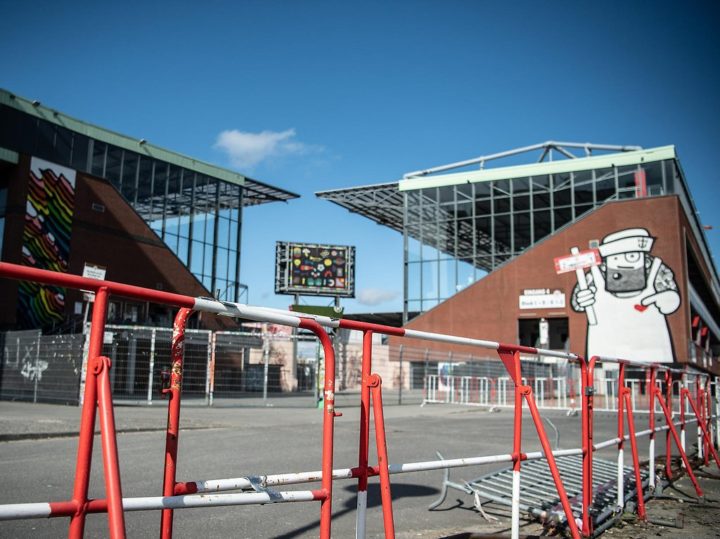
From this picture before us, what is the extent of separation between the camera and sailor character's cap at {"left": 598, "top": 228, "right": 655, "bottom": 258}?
116 ft

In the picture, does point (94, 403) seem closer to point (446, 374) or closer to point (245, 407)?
point (245, 407)

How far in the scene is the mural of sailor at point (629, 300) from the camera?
112 ft

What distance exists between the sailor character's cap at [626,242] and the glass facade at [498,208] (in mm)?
3202

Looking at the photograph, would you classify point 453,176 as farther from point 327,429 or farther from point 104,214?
point 327,429

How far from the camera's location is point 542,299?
126 feet

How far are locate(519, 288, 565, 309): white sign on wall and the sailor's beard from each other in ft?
9.40

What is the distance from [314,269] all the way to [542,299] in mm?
14572

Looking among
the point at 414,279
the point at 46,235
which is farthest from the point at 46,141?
the point at 414,279

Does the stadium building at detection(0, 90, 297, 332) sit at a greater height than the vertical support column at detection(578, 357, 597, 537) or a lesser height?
greater

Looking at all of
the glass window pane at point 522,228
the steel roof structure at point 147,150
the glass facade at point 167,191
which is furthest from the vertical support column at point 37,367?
the glass window pane at point 522,228

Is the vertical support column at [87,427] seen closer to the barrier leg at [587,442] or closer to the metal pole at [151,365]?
the barrier leg at [587,442]

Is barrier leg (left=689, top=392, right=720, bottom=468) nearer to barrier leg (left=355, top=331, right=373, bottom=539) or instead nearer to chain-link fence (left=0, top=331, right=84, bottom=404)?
barrier leg (left=355, top=331, right=373, bottom=539)

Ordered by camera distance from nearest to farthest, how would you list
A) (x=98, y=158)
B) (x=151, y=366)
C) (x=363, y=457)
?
(x=363, y=457) → (x=151, y=366) → (x=98, y=158)

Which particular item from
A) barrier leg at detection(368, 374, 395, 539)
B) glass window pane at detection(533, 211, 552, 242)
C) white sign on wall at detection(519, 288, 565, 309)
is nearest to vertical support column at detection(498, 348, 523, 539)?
barrier leg at detection(368, 374, 395, 539)
